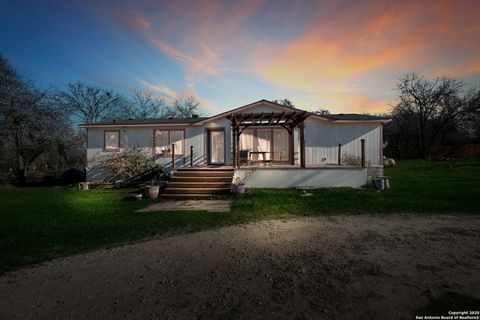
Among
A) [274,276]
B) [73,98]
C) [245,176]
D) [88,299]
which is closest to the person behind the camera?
[88,299]

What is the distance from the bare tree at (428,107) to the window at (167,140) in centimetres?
2984

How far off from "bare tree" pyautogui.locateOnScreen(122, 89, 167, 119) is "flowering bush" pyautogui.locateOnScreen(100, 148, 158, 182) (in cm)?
2198

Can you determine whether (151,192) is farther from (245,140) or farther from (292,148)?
(292,148)

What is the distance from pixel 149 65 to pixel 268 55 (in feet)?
23.1

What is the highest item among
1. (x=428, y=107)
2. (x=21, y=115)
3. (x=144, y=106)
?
(x=144, y=106)

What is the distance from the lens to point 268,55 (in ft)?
36.8

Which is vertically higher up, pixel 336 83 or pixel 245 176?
pixel 336 83

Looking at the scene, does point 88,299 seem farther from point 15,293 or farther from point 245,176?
point 245,176

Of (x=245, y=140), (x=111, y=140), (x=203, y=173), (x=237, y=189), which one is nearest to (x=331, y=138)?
(x=245, y=140)

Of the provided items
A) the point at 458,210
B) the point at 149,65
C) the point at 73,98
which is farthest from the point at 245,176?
the point at 73,98

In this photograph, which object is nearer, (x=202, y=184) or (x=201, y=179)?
(x=202, y=184)

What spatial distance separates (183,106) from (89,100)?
13312mm

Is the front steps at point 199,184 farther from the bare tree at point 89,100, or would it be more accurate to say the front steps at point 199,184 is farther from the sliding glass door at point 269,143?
the bare tree at point 89,100

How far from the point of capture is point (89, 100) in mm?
27672
